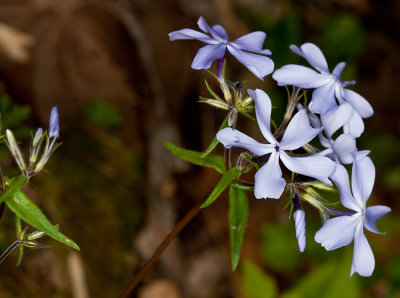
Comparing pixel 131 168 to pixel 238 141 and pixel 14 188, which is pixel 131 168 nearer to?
pixel 14 188

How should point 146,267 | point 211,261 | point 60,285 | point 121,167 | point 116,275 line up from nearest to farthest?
point 146,267, point 60,285, point 116,275, point 121,167, point 211,261

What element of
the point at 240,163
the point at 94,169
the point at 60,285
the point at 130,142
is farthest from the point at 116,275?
the point at 240,163

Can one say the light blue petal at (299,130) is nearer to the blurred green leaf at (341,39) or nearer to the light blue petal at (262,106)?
the light blue petal at (262,106)

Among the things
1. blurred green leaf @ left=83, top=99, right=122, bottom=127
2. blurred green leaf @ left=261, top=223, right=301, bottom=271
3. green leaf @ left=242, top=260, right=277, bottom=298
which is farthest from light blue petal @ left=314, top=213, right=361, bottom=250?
blurred green leaf @ left=261, top=223, right=301, bottom=271

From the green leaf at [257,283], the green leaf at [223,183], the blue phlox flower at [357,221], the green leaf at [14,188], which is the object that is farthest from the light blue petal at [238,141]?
the green leaf at [257,283]

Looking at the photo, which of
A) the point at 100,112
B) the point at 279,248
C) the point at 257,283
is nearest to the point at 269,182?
the point at 257,283

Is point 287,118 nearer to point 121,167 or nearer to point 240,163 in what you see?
point 240,163
